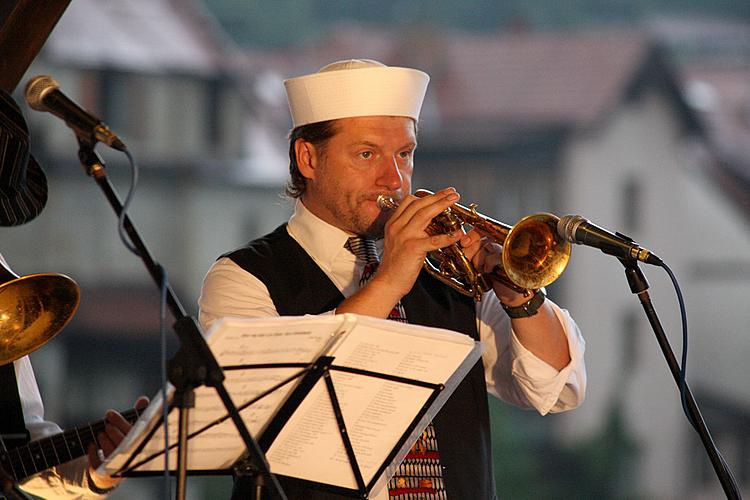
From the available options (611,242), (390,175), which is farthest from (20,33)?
(611,242)

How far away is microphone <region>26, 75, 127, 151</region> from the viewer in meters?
2.01

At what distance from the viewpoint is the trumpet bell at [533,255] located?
9.03 feet

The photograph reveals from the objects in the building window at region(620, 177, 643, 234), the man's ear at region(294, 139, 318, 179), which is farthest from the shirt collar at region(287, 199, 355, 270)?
the building window at region(620, 177, 643, 234)

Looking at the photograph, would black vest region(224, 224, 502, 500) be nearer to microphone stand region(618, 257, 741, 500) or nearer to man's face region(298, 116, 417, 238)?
man's face region(298, 116, 417, 238)

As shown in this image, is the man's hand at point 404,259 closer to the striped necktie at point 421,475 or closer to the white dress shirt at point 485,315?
the white dress shirt at point 485,315

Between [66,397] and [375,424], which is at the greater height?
[375,424]

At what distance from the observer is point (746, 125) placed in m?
11.8

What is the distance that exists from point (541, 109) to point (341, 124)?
393 inches

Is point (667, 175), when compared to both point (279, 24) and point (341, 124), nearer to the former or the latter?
point (279, 24)

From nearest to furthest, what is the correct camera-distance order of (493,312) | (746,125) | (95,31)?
(493,312) → (95,31) → (746,125)

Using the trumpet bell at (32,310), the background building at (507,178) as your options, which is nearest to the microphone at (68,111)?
the trumpet bell at (32,310)

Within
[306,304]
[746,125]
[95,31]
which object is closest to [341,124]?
[306,304]

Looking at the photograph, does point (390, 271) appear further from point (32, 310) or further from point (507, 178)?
point (507, 178)

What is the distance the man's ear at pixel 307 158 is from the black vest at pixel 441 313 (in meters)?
0.20
